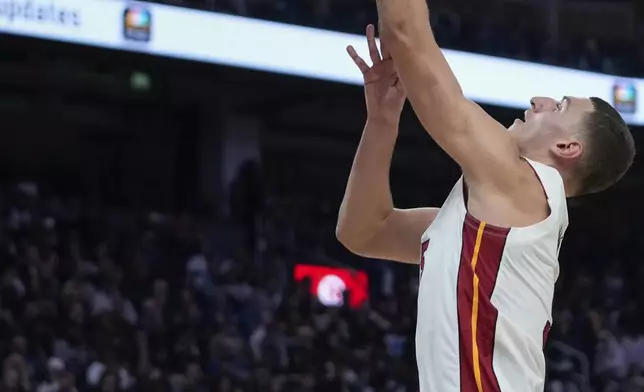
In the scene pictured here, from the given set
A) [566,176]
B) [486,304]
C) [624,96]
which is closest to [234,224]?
[624,96]

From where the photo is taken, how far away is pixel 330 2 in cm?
1082

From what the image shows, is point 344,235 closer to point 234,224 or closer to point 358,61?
point 358,61

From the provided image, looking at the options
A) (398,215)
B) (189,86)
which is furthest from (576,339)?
(398,215)

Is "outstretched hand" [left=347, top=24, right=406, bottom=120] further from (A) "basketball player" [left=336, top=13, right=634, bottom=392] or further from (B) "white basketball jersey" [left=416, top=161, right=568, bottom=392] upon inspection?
(B) "white basketball jersey" [left=416, top=161, right=568, bottom=392]

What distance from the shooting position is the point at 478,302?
1.93 metres

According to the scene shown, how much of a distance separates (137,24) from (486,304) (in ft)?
23.2

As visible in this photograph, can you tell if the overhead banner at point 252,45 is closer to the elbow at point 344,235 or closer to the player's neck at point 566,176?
the elbow at point 344,235

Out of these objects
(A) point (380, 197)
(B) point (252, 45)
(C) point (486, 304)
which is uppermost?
(B) point (252, 45)

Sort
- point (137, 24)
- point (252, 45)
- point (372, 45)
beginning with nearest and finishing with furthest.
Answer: point (372, 45) → point (137, 24) → point (252, 45)

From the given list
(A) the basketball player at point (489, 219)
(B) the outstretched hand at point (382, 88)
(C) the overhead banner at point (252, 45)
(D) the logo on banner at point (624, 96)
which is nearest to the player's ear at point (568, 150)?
(A) the basketball player at point (489, 219)

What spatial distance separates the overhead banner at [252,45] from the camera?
8344 mm

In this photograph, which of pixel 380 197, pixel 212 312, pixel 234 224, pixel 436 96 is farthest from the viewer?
pixel 234 224

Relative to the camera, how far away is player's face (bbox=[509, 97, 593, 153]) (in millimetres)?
2047

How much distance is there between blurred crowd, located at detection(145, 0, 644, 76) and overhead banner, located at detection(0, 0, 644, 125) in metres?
0.12
